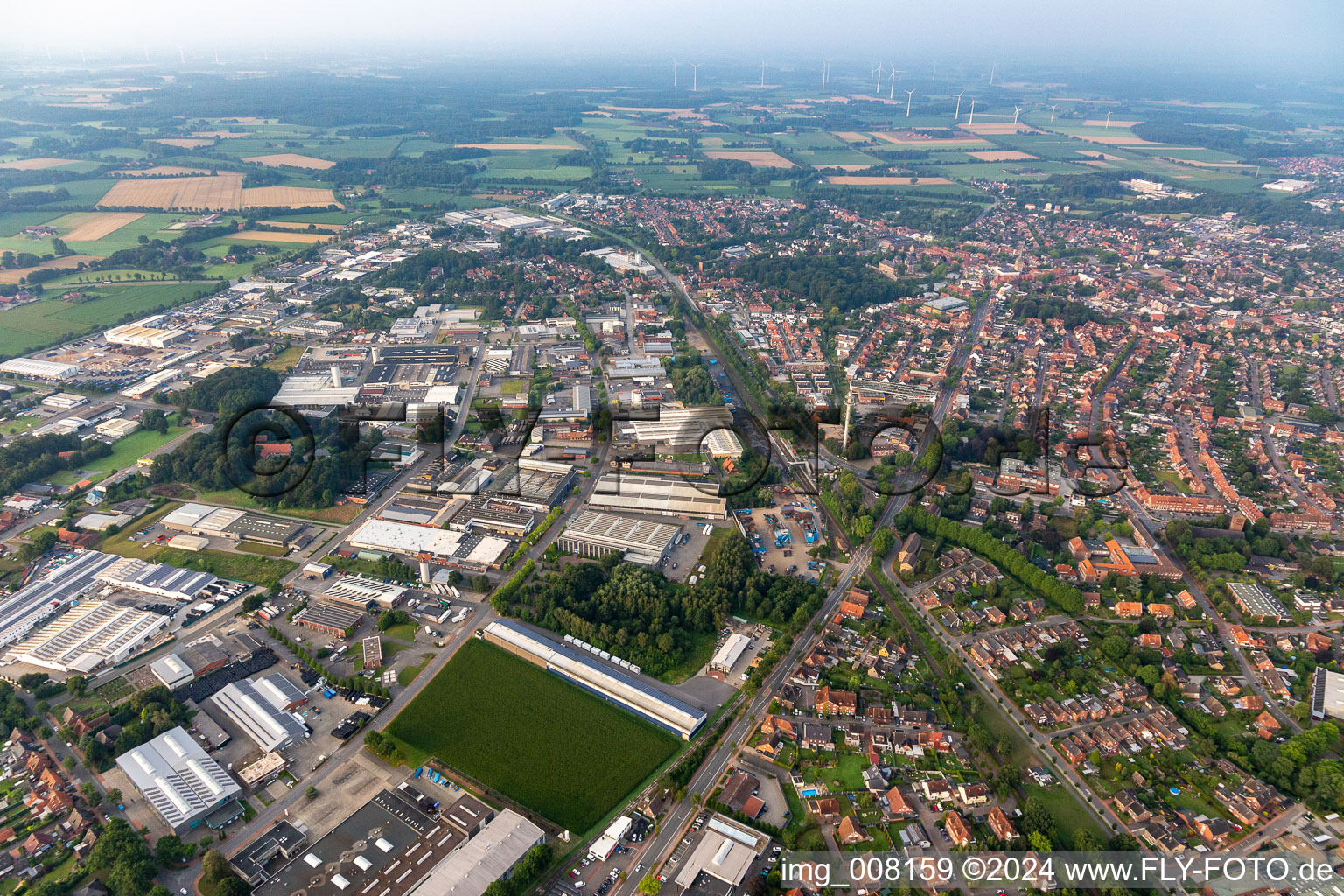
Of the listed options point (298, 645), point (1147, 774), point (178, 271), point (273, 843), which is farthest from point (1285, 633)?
point (178, 271)

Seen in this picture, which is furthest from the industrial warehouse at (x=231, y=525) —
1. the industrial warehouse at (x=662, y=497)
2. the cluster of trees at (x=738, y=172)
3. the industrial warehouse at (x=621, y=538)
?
the cluster of trees at (x=738, y=172)

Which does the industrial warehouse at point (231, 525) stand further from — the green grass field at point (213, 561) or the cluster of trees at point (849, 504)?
the cluster of trees at point (849, 504)

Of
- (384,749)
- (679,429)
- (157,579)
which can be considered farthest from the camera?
(679,429)

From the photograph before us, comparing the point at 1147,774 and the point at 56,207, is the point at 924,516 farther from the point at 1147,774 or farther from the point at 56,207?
the point at 56,207

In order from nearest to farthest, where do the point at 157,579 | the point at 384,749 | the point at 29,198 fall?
the point at 384,749
the point at 157,579
the point at 29,198

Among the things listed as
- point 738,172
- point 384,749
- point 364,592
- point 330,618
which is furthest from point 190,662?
point 738,172

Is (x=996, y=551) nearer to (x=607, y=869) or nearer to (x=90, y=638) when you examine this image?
(x=607, y=869)
